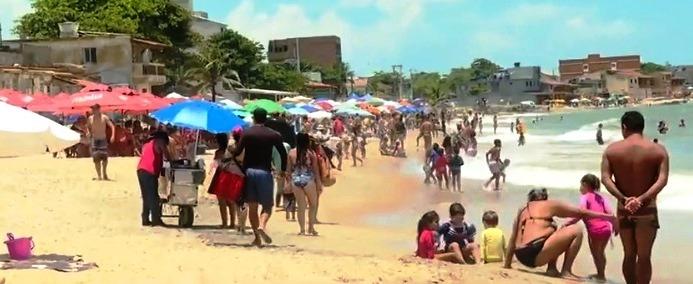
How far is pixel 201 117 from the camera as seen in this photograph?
11.8 metres

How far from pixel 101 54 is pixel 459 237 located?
37.3 meters

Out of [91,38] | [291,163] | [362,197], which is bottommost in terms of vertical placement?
[362,197]

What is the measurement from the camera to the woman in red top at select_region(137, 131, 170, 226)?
1102 centimetres

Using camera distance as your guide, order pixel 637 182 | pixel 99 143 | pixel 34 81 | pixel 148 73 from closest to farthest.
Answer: pixel 637 182 < pixel 99 143 < pixel 34 81 < pixel 148 73

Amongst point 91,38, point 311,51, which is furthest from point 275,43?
point 91,38

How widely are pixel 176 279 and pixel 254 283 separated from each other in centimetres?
64

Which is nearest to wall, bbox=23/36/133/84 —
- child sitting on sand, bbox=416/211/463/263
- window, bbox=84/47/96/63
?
window, bbox=84/47/96/63

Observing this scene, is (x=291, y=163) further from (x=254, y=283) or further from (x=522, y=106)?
(x=522, y=106)

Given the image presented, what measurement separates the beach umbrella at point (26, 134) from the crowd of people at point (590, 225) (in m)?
4.11

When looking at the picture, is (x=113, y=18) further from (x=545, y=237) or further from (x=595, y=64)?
(x=595, y=64)

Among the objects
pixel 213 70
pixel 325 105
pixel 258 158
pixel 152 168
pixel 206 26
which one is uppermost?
pixel 206 26

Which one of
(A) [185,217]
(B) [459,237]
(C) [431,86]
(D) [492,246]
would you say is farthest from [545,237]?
(C) [431,86]

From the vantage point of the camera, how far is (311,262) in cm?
847

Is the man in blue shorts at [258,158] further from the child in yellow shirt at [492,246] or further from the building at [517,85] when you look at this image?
the building at [517,85]
